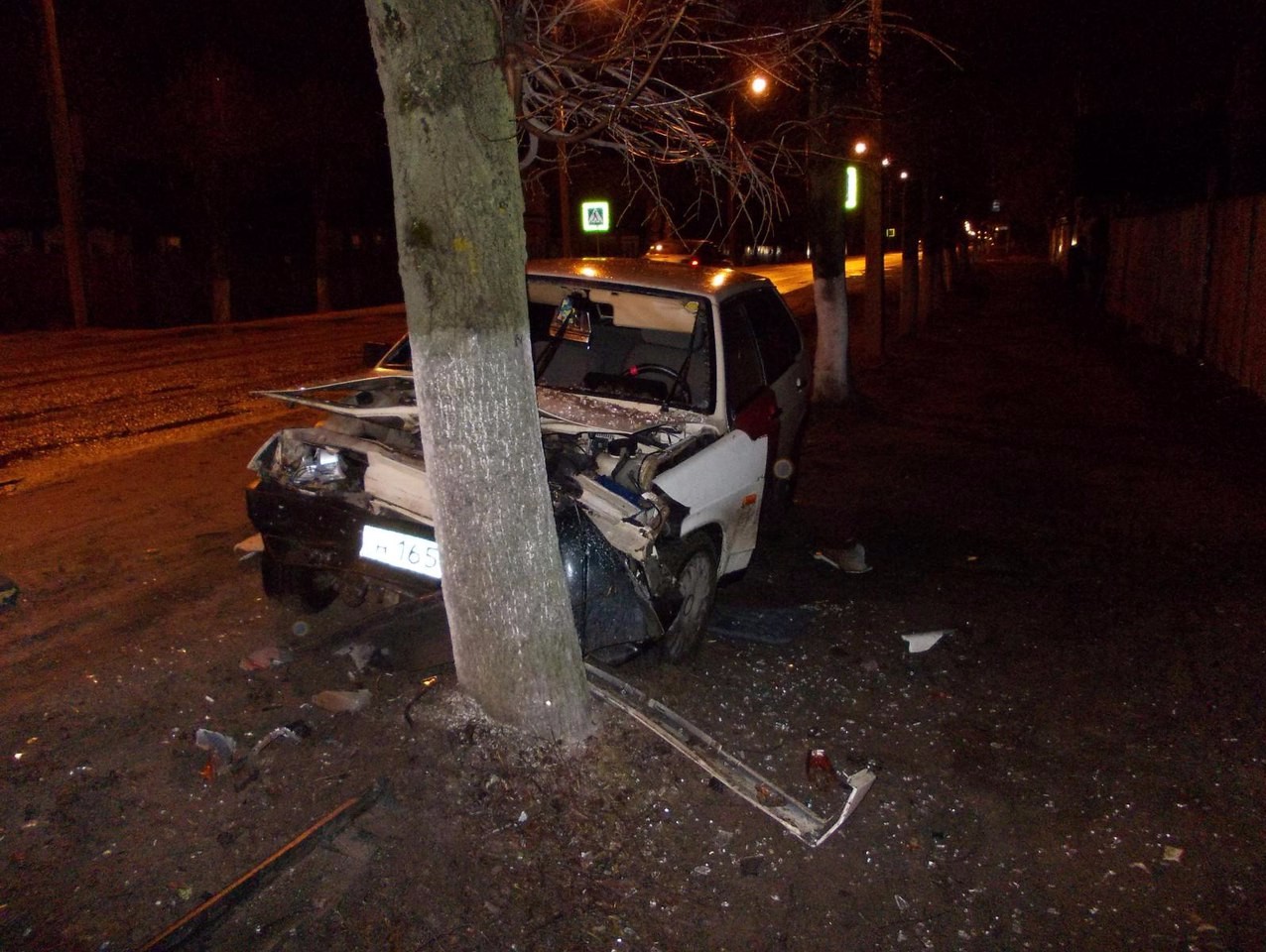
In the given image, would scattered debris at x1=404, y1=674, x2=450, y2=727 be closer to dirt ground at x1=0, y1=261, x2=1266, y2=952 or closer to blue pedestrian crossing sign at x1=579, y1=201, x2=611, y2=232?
dirt ground at x1=0, y1=261, x2=1266, y2=952

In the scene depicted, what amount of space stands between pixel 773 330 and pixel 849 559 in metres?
1.62

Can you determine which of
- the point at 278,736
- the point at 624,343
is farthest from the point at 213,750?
the point at 624,343

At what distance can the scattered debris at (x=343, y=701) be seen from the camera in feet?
13.7

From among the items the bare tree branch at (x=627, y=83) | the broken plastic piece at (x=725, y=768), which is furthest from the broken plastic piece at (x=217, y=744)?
the bare tree branch at (x=627, y=83)

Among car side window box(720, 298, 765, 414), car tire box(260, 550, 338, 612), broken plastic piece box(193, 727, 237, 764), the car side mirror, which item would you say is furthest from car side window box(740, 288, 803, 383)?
broken plastic piece box(193, 727, 237, 764)

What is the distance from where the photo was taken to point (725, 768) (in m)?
3.87

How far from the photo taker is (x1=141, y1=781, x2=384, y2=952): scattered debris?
9.70 feet

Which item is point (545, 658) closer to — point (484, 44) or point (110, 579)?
point (484, 44)

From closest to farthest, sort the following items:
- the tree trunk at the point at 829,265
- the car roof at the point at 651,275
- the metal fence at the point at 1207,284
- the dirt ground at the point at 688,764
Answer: the dirt ground at the point at 688,764 < the car roof at the point at 651,275 < the tree trunk at the point at 829,265 < the metal fence at the point at 1207,284

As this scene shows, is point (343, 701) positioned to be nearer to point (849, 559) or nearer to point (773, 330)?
point (849, 559)

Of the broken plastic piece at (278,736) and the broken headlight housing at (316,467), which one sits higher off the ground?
the broken headlight housing at (316,467)

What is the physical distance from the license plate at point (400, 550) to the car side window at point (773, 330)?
2.82 meters

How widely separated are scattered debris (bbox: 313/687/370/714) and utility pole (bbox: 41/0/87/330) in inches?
839

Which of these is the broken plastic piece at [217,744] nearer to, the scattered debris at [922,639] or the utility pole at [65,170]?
the scattered debris at [922,639]
